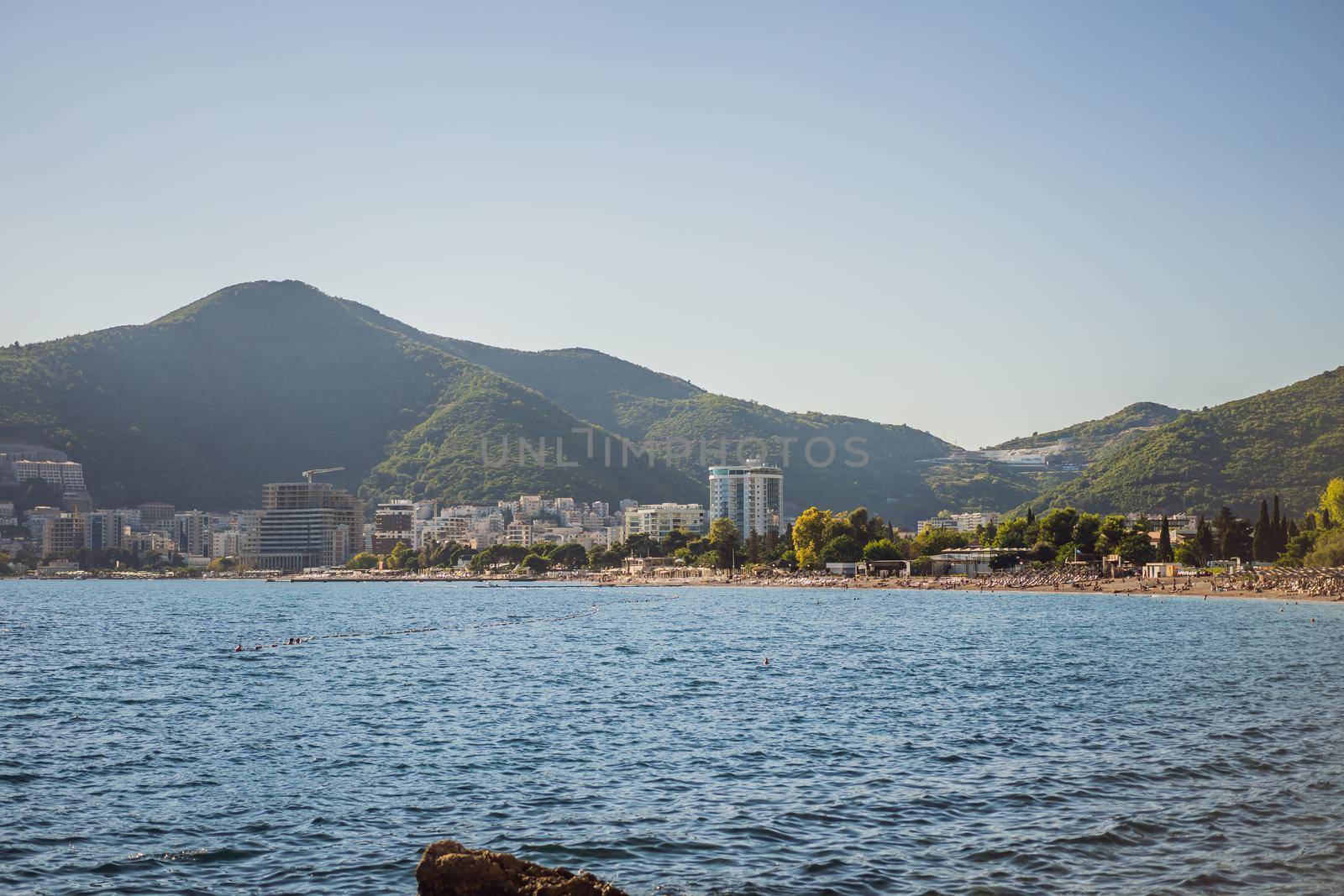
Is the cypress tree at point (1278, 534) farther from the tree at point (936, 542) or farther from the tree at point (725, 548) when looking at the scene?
the tree at point (725, 548)

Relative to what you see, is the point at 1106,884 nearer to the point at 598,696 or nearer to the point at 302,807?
the point at 302,807

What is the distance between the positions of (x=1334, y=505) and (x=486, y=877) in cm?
12558

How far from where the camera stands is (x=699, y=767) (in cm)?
2262

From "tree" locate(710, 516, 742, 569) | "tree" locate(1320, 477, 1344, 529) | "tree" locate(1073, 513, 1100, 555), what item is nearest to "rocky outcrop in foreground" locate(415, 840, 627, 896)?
"tree" locate(1320, 477, 1344, 529)

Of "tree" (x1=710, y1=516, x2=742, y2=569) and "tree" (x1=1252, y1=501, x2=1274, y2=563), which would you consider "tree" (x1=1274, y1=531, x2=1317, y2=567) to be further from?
"tree" (x1=710, y1=516, x2=742, y2=569)

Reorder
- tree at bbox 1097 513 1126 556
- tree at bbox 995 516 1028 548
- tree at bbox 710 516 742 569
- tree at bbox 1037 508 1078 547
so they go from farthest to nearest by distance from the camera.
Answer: tree at bbox 710 516 742 569 < tree at bbox 995 516 1028 548 < tree at bbox 1037 508 1078 547 < tree at bbox 1097 513 1126 556

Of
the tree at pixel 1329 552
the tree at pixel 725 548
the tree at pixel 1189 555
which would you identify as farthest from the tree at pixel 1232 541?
the tree at pixel 725 548

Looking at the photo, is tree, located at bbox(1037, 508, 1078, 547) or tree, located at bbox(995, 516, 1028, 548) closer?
tree, located at bbox(1037, 508, 1078, 547)

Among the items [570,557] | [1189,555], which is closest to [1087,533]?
[1189,555]

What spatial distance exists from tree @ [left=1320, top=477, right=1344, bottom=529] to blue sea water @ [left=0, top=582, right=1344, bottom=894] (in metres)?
73.9

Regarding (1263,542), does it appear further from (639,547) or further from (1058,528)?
(639,547)

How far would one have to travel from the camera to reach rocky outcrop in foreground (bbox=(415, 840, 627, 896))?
1205 centimetres

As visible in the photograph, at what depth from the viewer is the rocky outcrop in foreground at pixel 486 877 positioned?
1205cm

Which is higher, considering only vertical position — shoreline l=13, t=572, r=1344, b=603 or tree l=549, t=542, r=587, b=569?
tree l=549, t=542, r=587, b=569
